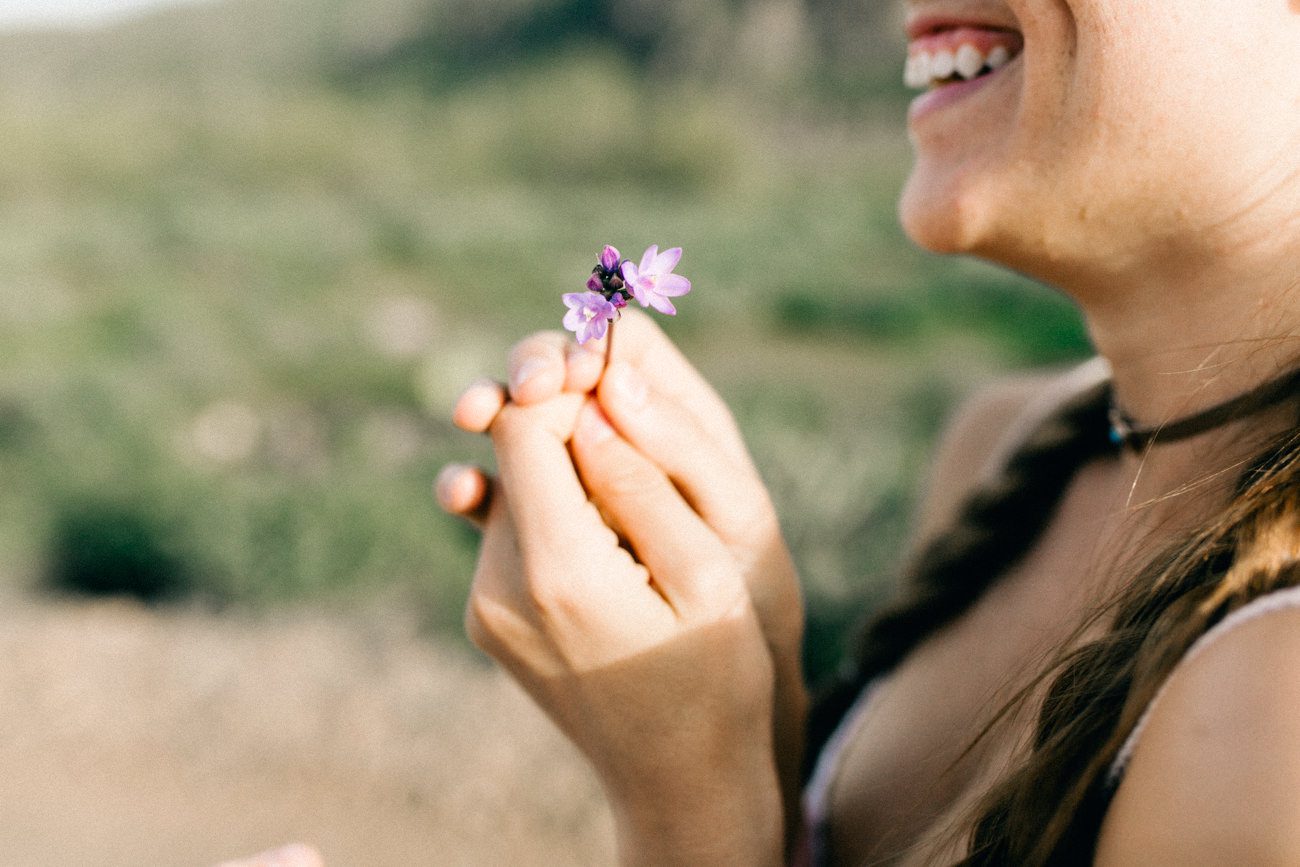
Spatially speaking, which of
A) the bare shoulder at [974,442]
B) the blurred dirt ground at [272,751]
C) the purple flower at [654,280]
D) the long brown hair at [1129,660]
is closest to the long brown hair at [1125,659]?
the long brown hair at [1129,660]

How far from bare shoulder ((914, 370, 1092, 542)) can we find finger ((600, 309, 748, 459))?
77 centimetres

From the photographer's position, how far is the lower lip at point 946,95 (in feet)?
5.19

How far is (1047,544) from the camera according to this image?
1784 millimetres

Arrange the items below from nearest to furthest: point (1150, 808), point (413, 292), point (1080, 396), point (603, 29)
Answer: point (1150, 808), point (1080, 396), point (413, 292), point (603, 29)

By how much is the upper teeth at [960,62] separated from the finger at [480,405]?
88 cm

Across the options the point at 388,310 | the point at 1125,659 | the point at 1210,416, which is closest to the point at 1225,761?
the point at 1125,659

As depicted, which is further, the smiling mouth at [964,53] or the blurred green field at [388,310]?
the blurred green field at [388,310]

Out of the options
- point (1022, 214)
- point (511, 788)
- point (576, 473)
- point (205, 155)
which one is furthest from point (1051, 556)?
point (205, 155)

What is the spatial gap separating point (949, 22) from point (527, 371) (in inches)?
35.8

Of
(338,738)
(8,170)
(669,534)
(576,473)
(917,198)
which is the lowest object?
(338,738)

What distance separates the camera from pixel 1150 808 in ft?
3.16

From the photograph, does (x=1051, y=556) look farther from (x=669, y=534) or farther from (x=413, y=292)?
(x=413, y=292)

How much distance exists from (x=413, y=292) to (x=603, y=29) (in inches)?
1669

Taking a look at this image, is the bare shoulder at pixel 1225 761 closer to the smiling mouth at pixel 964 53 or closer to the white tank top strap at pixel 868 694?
the white tank top strap at pixel 868 694
